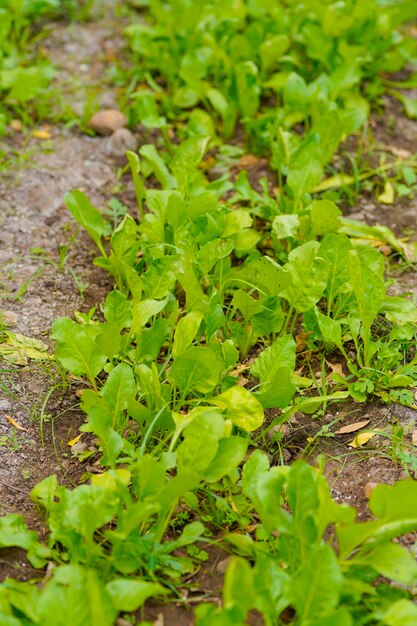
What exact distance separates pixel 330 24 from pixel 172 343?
90.4 inches

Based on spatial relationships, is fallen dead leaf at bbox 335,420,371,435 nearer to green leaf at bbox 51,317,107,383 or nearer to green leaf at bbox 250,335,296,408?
green leaf at bbox 250,335,296,408

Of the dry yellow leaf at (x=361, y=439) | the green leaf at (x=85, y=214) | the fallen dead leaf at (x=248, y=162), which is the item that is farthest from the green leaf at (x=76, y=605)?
the fallen dead leaf at (x=248, y=162)

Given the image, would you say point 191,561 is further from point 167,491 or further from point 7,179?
point 7,179

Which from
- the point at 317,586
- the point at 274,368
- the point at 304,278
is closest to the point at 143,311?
the point at 274,368

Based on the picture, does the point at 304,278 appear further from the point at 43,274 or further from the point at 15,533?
the point at 15,533

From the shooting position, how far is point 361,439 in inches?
99.9

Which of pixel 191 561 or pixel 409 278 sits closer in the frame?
pixel 191 561

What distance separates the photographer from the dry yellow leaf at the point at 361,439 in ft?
8.30

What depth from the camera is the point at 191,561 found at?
7.15 ft

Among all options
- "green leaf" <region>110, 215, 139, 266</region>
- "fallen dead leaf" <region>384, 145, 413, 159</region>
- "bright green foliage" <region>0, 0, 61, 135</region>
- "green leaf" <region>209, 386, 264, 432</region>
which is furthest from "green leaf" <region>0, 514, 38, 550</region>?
"fallen dead leaf" <region>384, 145, 413, 159</region>

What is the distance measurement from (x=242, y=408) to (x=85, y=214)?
45.1 inches

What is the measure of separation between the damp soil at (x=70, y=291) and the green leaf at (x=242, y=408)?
20cm

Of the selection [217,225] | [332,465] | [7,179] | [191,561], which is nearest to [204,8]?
[7,179]

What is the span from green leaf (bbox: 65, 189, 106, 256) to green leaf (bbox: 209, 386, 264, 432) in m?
0.96
